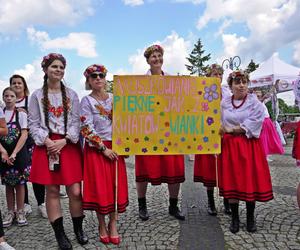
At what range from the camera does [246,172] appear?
3734 millimetres

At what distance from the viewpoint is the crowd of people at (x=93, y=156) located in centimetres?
345

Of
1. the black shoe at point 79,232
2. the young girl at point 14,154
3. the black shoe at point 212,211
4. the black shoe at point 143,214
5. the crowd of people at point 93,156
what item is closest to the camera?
the crowd of people at point 93,156

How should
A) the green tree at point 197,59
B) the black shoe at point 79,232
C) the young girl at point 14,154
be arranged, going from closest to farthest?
the black shoe at point 79,232, the young girl at point 14,154, the green tree at point 197,59

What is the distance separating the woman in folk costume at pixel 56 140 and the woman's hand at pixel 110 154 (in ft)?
0.94

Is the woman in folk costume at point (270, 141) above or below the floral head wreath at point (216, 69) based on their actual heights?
below

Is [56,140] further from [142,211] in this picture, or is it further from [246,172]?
[246,172]

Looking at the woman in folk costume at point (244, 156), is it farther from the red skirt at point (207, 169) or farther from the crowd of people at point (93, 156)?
the red skirt at point (207, 169)

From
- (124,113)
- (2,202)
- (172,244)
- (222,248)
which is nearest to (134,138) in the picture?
(124,113)

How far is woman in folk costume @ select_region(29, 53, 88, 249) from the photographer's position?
11.1ft

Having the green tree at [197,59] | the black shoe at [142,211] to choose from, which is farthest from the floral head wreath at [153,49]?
the green tree at [197,59]

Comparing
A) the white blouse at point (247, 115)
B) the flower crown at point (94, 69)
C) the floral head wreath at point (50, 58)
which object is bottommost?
the white blouse at point (247, 115)

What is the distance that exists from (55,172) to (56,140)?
0.32 m

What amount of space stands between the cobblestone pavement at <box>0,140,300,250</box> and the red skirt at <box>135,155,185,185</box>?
0.51 meters

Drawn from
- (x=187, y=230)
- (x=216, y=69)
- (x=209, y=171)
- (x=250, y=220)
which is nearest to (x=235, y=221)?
(x=250, y=220)
